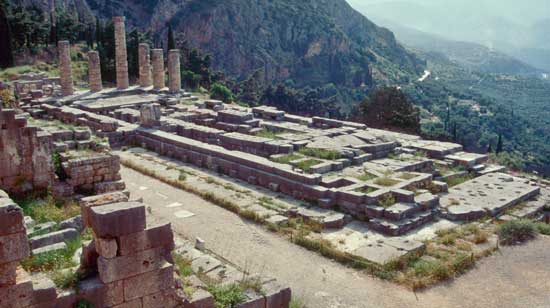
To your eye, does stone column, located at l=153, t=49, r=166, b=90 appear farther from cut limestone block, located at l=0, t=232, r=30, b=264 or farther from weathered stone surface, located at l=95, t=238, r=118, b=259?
cut limestone block, located at l=0, t=232, r=30, b=264

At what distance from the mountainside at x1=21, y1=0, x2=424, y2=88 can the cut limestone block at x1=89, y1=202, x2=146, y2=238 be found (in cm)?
8667

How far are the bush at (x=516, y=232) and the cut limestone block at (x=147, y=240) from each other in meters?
8.47

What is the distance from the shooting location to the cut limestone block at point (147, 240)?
6.93 meters

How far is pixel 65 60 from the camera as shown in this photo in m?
30.9

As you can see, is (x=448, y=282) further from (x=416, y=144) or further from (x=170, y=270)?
(x=416, y=144)

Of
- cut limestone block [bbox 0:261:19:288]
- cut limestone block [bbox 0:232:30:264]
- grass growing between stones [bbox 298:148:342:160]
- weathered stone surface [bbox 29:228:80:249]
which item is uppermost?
cut limestone block [bbox 0:232:30:264]

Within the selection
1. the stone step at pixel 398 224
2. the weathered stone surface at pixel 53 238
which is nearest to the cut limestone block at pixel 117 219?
the weathered stone surface at pixel 53 238

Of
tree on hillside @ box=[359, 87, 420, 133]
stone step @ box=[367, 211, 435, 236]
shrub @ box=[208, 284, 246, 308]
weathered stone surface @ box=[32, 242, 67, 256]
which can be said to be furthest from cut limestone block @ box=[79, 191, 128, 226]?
tree on hillside @ box=[359, 87, 420, 133]

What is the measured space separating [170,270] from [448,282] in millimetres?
5770

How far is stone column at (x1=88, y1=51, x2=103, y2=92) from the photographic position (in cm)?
3169

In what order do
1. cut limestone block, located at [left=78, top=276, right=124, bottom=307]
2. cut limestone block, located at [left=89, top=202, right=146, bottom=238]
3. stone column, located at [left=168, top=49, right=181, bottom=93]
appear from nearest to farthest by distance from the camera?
1. cut limestone block, located at [left=89, top=202, right=146, bottom=238]
2. cut limestone block, located at [left=78, top=276, right=124, bottom=307]
3. stone column, located at [left=168, top=49, right=181, bottom=93]

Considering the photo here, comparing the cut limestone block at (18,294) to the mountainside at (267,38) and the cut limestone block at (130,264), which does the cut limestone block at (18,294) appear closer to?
the cut limestone block at (130,264)

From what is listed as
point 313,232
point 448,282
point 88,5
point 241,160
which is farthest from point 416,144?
point 88,5

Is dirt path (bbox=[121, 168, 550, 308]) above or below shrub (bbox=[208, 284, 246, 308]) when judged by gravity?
below
